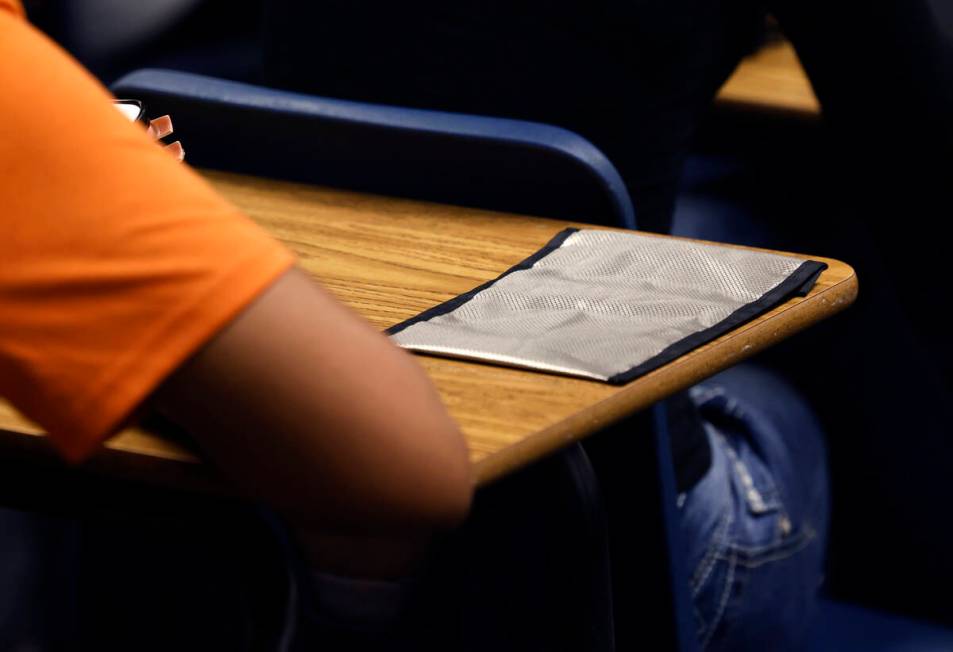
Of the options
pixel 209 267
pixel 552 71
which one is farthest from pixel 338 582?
pixel 552 71

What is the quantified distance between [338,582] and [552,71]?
0.51 meters

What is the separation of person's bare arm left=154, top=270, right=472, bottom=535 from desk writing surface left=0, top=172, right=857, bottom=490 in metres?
0.04

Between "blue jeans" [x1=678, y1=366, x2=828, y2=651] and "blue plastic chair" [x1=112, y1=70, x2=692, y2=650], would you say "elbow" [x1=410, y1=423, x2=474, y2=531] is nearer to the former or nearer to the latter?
"blue plastic chair" [x1=112, y1=70, x2=692, y2=650]

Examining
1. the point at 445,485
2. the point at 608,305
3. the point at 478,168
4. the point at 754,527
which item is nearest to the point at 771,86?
the point at 754,527

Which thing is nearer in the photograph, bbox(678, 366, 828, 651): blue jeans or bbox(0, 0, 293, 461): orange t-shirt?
bbox(0, 0, 293, 461): orange t-shirt

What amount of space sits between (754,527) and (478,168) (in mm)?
471

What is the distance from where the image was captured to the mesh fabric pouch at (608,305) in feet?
2.40

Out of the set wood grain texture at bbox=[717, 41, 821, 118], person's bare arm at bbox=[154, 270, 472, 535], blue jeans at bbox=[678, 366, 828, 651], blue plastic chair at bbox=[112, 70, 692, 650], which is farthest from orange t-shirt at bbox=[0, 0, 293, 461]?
wood grain texture at bbox=[717, 41, 821, 118]

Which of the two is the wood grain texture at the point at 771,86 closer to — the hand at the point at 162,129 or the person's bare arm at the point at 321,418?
the hand at the point at 162,129

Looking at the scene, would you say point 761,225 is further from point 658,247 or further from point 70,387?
point 70,387

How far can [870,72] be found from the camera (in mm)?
→ 1082

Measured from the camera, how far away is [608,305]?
807mm

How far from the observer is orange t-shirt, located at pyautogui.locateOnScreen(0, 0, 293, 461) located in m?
0.53

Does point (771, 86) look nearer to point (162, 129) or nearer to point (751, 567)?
point (751, 567)
